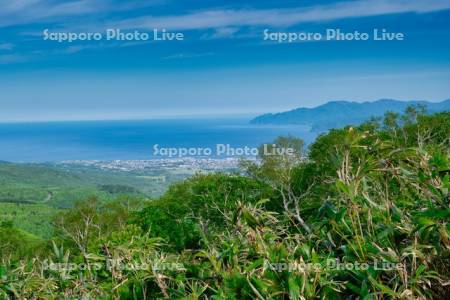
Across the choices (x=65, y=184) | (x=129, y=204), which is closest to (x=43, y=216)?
(x=129, y=204)

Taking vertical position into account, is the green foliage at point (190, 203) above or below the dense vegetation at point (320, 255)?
below

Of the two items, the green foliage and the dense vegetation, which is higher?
the dense vegetation

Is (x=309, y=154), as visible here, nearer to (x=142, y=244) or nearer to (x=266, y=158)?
(x=266, y=158)

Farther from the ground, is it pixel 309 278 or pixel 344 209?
pixel 344 209

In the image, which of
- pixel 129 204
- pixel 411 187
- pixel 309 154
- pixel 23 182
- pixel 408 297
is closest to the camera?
pixel 408 297

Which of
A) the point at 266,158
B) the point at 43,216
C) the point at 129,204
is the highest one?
the point at 266,158

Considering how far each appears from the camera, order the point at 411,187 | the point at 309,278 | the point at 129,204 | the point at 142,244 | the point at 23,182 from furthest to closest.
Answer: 1. the point at 23,182
2. the point at 129,204
3. the point at 142,244
4. the point at 411,187
5. the point at 309,278

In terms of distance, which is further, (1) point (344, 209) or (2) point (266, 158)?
(2) point (266, 158)

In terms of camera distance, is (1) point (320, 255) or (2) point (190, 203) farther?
(2) point (190, 203)

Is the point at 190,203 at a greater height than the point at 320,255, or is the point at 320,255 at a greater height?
the point at 320,255

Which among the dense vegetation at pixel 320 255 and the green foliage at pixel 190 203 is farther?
the green foliage at pixel 190 203

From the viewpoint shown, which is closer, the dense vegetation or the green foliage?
the dense vegetation
